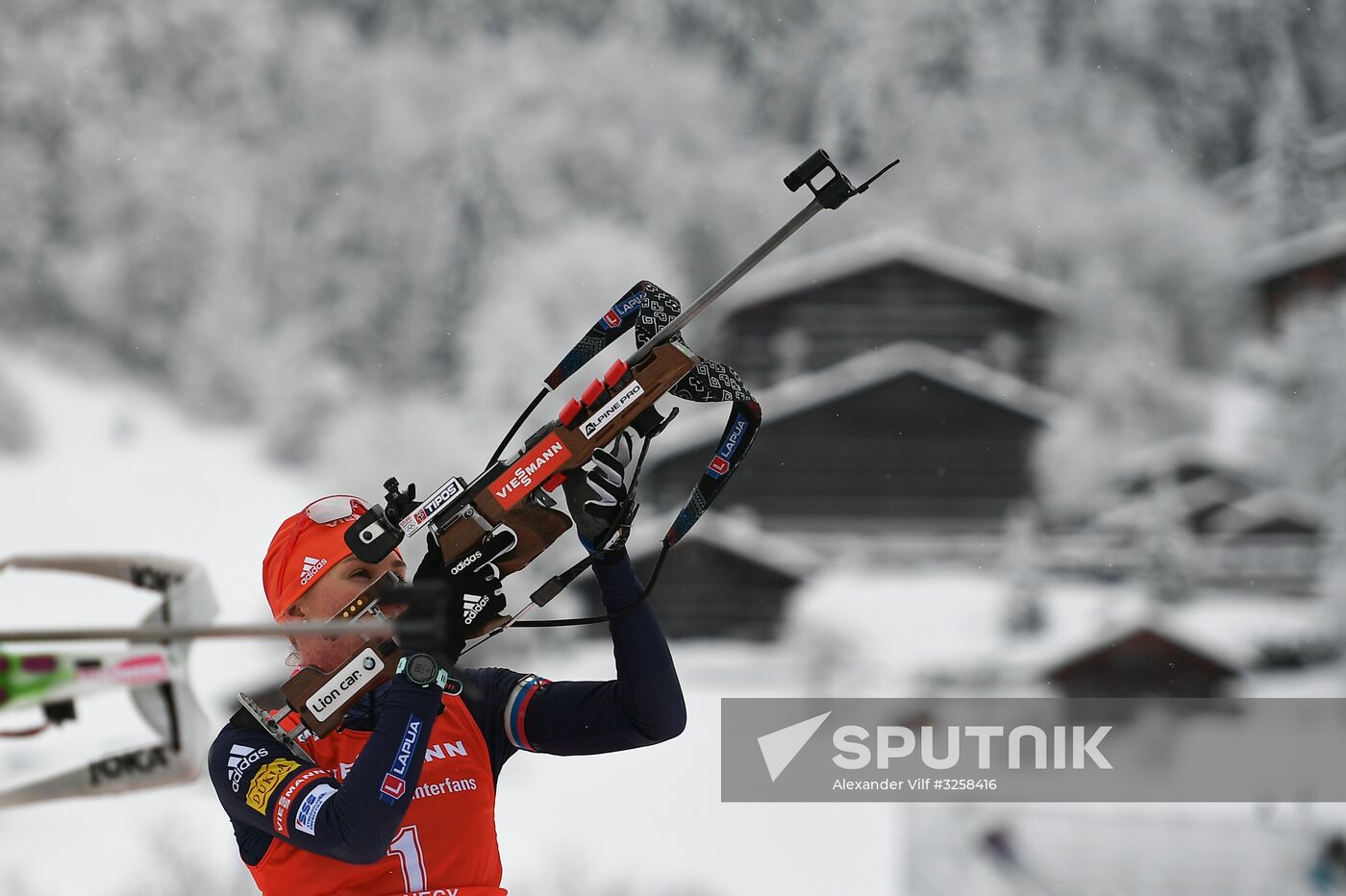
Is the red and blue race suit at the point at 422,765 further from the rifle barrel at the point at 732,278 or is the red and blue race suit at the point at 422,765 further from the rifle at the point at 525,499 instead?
Answer: the rifle barrel at the point at 732,278

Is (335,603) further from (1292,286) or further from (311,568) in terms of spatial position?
(1292,286)

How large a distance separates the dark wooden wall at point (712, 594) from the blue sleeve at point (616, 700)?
10.2 feet

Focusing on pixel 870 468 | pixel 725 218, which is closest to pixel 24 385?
pixel 725 218

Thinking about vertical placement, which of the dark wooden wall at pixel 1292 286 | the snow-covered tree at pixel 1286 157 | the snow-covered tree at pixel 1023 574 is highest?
the snow-covered tree at pixel 1286 157

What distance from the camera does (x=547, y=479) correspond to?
118cm

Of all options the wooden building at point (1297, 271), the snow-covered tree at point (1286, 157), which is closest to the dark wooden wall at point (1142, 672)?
the wooden building at point (1297, 271)

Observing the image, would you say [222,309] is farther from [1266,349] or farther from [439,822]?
[439,822]

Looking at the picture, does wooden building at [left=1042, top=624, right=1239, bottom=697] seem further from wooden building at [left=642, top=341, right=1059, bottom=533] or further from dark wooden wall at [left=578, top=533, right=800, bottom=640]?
dark wooden wall at [left=578, top=533, right=800, bottom=640]

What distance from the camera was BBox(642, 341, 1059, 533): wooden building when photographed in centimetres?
482

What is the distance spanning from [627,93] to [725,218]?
0.82 metres

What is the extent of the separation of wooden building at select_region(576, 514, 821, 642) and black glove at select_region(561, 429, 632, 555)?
127 inches

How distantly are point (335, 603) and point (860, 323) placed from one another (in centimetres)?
396

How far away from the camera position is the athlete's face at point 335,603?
117cm

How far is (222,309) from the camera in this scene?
18.7ft
